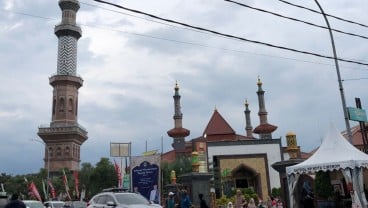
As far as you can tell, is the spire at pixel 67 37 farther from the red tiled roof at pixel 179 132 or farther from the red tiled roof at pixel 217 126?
the red tiled roof at pixel 217 126

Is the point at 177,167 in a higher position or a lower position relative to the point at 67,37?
lower

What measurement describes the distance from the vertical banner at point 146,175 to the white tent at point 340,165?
18.3ft

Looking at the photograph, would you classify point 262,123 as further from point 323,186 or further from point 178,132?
point 323,186

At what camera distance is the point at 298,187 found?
58.4 feet

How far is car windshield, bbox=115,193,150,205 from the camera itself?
43.3 feet

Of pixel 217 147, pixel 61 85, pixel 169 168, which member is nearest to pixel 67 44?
pixel 61 85

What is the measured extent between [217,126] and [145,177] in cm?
3743

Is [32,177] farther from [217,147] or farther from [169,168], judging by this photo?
[217,147]

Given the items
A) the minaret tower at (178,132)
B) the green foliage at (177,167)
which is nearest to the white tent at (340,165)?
the green foliage at (177,167)

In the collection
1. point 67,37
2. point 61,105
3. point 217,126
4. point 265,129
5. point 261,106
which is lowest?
point 265,129

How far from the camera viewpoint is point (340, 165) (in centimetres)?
1540

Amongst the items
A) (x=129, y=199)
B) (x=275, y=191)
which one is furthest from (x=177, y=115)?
(x=129, y=199)

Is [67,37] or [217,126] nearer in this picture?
[217,126]

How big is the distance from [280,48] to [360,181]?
6115 millimetres
